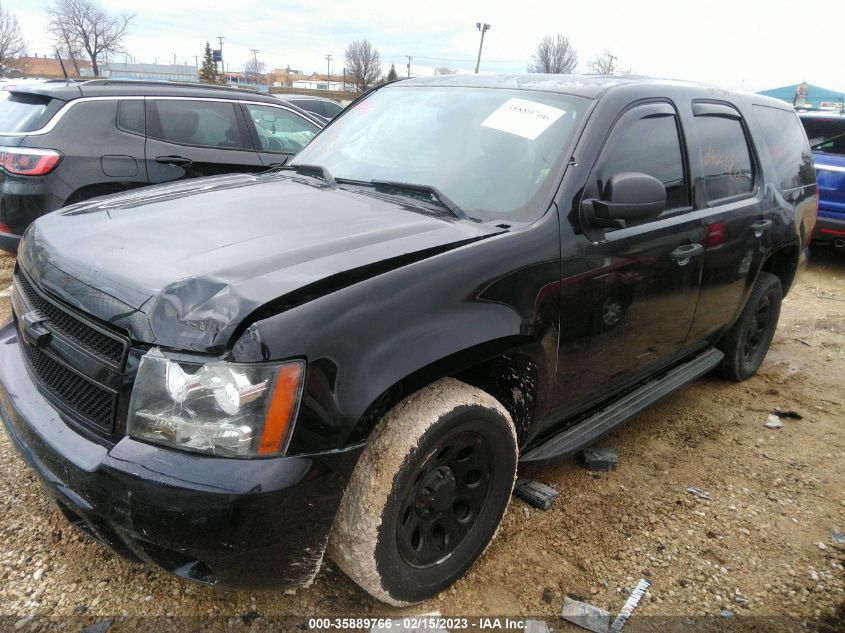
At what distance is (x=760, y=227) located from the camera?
3492mm

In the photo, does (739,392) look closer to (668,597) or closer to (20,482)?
(668,597)

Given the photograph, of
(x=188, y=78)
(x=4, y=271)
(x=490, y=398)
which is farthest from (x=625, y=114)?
(x=188, y=78)

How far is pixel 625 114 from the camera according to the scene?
8.71ft

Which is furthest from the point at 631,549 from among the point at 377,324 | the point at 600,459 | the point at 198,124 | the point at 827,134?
the point at 827,134

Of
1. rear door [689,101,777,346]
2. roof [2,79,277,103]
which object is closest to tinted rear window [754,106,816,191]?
rear door [689,101,777,346]

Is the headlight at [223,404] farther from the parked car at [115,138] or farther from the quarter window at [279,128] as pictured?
the quarter window at [279,128]

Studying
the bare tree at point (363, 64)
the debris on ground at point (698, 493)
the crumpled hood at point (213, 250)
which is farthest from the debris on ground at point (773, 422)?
the bare tree at point (363, 64)

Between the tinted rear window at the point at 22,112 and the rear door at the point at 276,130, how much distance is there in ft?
5.84

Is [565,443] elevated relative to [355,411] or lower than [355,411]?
lower

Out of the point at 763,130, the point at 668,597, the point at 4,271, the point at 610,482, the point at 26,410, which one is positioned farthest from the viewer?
the point at 4,271

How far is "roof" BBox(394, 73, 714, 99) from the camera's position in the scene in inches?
107

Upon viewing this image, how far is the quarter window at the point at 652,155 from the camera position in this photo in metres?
2.57

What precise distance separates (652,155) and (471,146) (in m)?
0.86

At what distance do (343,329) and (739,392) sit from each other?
11.5ft
